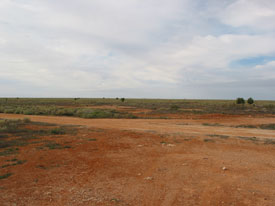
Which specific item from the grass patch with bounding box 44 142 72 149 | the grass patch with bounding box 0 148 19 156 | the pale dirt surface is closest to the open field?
the grass patch with bounding box 44 142 72 149

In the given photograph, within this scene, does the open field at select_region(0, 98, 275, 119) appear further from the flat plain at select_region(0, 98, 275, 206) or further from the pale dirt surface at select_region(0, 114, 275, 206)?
the pale dirt surface at select_region(0, 114, 275, 206)

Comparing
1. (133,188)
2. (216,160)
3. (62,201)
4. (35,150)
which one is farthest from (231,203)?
(35,150)

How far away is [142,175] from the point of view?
253 inches

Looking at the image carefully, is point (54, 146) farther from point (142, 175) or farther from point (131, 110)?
point (131, 110)

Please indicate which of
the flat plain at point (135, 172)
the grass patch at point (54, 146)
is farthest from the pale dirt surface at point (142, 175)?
the grass patch at point (54, 146)

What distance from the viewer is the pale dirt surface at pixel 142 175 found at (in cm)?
491

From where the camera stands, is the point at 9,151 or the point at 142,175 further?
the point at 9,151

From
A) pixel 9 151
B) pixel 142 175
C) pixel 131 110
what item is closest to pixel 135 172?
pixel 142 175

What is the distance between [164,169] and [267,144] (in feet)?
23.7

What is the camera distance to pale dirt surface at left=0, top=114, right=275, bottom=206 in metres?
4.91

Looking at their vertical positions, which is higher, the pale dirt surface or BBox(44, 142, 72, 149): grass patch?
BBox(44, 142, 72, 149): grass patch

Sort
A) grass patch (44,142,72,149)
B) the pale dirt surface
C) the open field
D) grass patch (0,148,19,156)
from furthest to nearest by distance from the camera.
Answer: the open field
grass patch (44,142,72,149)
grass patch (0,148,19,156)
the pale dirt surface

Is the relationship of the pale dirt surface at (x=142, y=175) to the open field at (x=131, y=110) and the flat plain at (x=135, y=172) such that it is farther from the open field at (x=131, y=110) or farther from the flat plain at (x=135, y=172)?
the open field at (x=131, y=110)

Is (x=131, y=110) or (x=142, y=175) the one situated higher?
(x=131, y=110)
